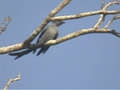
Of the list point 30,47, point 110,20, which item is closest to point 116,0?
point 110,20

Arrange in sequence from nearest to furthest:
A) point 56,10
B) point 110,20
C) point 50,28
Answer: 1. point 56,10
2. point 110,20
3. point 50,28

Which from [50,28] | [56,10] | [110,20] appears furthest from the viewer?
[50,28]

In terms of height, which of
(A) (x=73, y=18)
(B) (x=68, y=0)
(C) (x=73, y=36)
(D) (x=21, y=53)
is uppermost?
A: (B) (x=68, y=0)

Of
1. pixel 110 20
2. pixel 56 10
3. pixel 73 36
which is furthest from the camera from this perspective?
pixel 110 20

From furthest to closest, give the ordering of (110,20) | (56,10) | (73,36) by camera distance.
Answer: (110,20) < (73,36) < (56,10)

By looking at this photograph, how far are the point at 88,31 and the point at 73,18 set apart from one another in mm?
554

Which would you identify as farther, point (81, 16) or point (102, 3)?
point (102, 3)

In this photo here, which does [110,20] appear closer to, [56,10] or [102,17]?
[102,17]

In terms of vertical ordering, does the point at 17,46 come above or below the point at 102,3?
below

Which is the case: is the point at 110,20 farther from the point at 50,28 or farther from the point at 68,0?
the point at 50,28

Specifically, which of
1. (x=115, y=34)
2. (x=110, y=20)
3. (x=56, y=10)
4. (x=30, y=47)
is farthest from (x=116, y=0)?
(x=30, y=47)

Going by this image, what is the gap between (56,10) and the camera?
189 inches

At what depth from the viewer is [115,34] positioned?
5434 mm

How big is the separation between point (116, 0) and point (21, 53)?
2.52m
